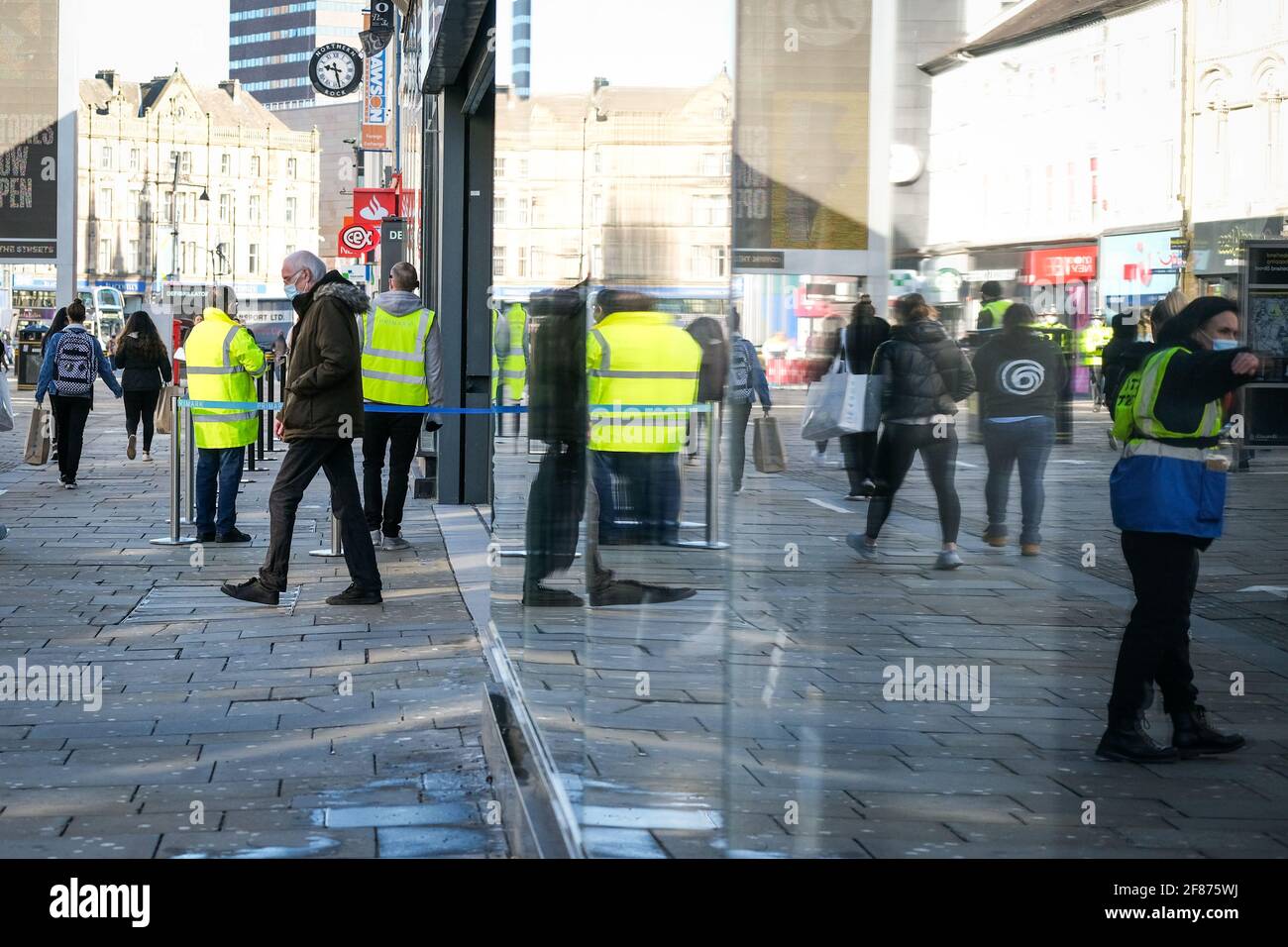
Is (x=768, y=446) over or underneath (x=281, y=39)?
underneath

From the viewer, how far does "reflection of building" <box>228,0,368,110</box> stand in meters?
144

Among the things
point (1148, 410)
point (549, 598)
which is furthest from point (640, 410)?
point (549, 598)

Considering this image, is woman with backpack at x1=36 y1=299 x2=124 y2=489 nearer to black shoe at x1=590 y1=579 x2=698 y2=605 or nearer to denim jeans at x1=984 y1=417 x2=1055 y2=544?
black shoe at x1=590 y1=579 x2=698 y2=605

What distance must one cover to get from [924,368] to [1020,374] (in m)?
0.17

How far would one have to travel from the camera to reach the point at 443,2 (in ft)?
37.9

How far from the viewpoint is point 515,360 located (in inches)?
237

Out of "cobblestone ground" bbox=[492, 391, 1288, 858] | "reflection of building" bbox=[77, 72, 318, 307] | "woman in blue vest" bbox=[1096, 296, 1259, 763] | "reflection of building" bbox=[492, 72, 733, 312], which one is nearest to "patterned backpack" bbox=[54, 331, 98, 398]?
"reflection of building" bbox=[492, 72, 733, 312]

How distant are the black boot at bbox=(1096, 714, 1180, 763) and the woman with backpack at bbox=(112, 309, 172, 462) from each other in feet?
51.5

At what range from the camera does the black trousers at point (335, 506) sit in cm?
877

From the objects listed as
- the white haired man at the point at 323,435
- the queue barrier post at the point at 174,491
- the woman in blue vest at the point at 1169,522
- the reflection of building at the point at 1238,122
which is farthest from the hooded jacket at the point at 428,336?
the reflection of building at the point at 1238,122

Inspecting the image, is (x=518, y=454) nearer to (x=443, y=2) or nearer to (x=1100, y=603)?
(x=1100, y=603)

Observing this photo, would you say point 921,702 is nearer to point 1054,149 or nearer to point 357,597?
point 1054,149

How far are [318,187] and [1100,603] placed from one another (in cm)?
12111
